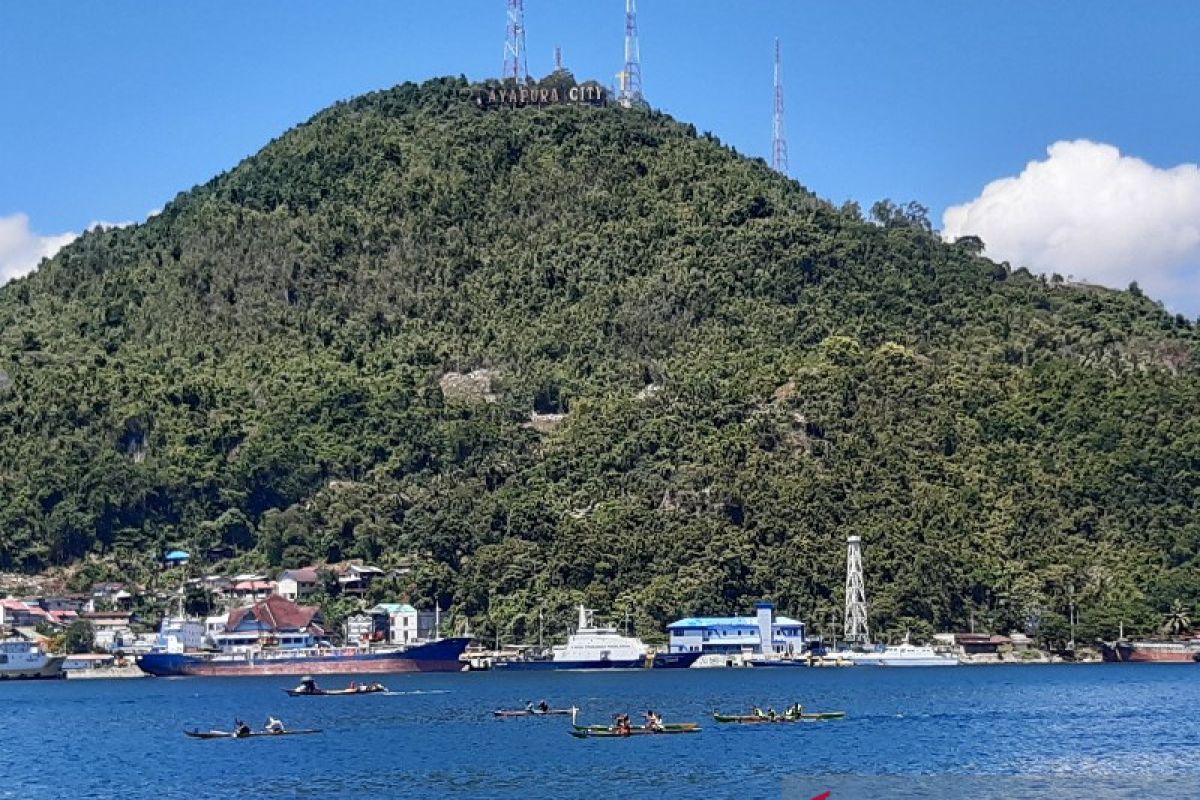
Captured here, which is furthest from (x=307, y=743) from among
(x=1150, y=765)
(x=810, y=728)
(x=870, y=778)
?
(x=1150, y=765)

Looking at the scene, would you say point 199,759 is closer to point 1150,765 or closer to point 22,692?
point 1150,765

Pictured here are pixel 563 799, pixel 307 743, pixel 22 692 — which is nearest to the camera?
pixel 563 799

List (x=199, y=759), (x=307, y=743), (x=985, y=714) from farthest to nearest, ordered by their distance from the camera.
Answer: (x=985, y=714), (x=307, y=743), (x=199, y=759)

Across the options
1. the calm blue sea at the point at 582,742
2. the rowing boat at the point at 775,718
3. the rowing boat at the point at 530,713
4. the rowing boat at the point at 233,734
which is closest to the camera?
the calm blue sea at the point at 582,742

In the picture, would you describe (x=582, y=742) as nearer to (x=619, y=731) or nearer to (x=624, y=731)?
(x=619, y=731)

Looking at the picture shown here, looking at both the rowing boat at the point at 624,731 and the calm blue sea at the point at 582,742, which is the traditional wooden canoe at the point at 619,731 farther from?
the calm blue sea at the point at 582,742

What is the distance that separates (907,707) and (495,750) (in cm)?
3979

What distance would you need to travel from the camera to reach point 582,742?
117 metres

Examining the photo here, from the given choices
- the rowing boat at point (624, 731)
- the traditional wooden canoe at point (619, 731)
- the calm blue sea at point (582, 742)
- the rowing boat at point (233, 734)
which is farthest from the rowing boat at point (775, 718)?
the rowing boat at point (233, 734)

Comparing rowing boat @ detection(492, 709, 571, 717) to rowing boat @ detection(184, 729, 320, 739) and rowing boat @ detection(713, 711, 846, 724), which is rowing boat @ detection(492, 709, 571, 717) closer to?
rowing boat @ detection(713, 711, 846, 724)

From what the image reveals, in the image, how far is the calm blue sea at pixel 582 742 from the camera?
9838 centimetres

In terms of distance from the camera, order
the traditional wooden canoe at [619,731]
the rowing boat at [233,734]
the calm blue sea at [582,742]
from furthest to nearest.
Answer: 1. the rowing boat at [233,734]
2. the traditional wooden canoe at [619,731]
3. the calm blue sea at [582,742]

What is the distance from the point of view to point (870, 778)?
95.6 meters

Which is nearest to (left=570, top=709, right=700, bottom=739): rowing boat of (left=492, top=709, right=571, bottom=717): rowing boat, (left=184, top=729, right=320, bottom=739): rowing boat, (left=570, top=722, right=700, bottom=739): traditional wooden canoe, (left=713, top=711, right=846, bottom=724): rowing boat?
(left=570, top=722, right=700, bottom=739): traditional wooden canoe
